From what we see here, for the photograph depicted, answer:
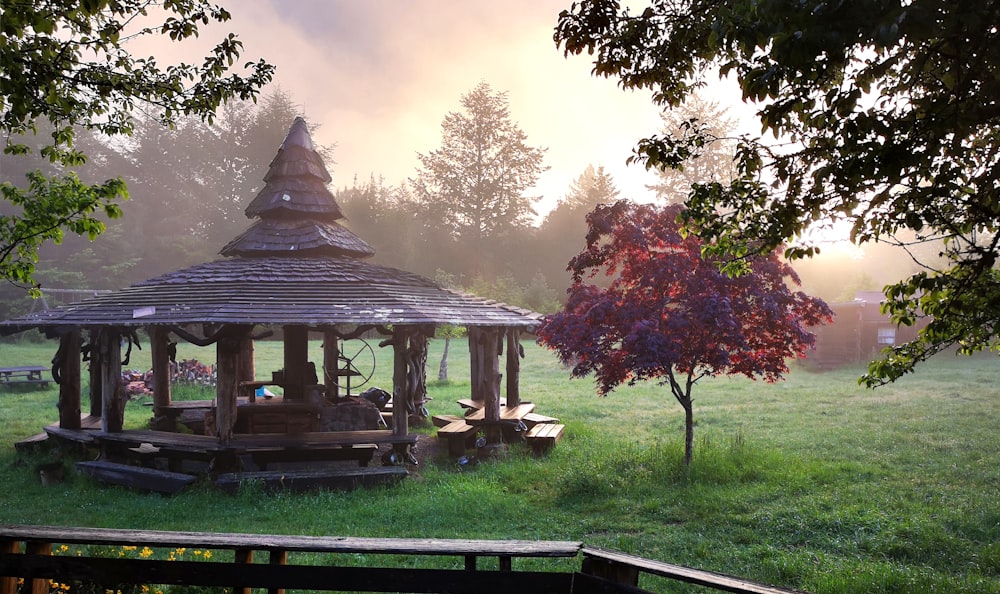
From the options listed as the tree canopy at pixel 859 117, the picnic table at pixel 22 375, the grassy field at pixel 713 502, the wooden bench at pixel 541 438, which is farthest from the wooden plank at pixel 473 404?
the picnic table at pixel 22 375

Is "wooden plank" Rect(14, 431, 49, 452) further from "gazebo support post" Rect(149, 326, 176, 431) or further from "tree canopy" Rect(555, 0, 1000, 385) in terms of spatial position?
"tree canopy" Rect(555, 0, 1000, 385)

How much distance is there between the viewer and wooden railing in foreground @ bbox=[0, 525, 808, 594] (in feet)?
12.0

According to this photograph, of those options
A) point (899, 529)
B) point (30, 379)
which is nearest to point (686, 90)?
point (899, 529)

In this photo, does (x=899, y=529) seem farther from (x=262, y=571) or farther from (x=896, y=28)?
(x=262, y=571)

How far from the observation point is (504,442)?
13.5 metres

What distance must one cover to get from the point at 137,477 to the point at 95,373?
431cm

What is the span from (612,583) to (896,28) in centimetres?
319

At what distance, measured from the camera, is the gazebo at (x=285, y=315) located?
1100 cm

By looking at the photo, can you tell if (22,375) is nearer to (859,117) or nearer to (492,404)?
(492,404)

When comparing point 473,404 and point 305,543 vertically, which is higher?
point 305,543

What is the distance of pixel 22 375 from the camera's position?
2378 cm

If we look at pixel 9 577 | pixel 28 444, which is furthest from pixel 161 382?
pixel 9 577

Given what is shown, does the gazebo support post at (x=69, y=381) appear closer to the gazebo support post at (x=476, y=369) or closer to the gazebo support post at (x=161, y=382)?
the gazebo support post at (x=161, y=382)

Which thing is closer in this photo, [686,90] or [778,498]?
[686,90]
